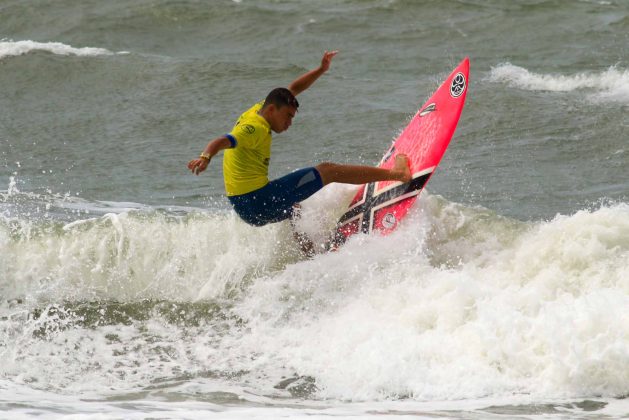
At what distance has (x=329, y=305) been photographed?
7.27m

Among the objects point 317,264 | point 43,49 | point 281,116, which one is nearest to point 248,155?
point 281,116

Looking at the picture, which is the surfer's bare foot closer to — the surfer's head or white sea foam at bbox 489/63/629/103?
the surfer's head

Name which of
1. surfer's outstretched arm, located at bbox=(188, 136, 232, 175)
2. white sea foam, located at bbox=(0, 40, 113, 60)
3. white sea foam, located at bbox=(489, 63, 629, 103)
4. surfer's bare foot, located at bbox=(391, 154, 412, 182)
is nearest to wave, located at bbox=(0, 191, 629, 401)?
surfer's bare foot, located at bbox=(391, 154, 412, 182)

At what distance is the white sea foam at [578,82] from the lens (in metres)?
14.2

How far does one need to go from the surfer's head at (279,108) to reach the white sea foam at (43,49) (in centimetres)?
1104

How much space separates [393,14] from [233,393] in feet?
47.9

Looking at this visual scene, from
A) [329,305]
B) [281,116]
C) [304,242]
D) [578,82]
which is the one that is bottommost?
[329,305]

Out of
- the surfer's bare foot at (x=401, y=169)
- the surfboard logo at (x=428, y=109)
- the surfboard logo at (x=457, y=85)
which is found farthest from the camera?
the surfboard logo at (x=428, y=109)

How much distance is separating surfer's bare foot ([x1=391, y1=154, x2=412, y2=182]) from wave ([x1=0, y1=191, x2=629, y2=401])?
12.8 inches

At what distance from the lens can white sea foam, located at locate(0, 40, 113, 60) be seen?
57.4 feet

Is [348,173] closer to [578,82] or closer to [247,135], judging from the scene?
[247,135]

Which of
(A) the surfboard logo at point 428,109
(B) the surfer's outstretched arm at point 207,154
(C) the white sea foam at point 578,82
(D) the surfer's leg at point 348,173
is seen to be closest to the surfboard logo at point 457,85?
(A) the surfboard logo at point 428,109

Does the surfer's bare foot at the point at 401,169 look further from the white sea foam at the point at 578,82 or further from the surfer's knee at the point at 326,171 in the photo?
the white sea foam at the point at 578,82

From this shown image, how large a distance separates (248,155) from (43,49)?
11592 mm
